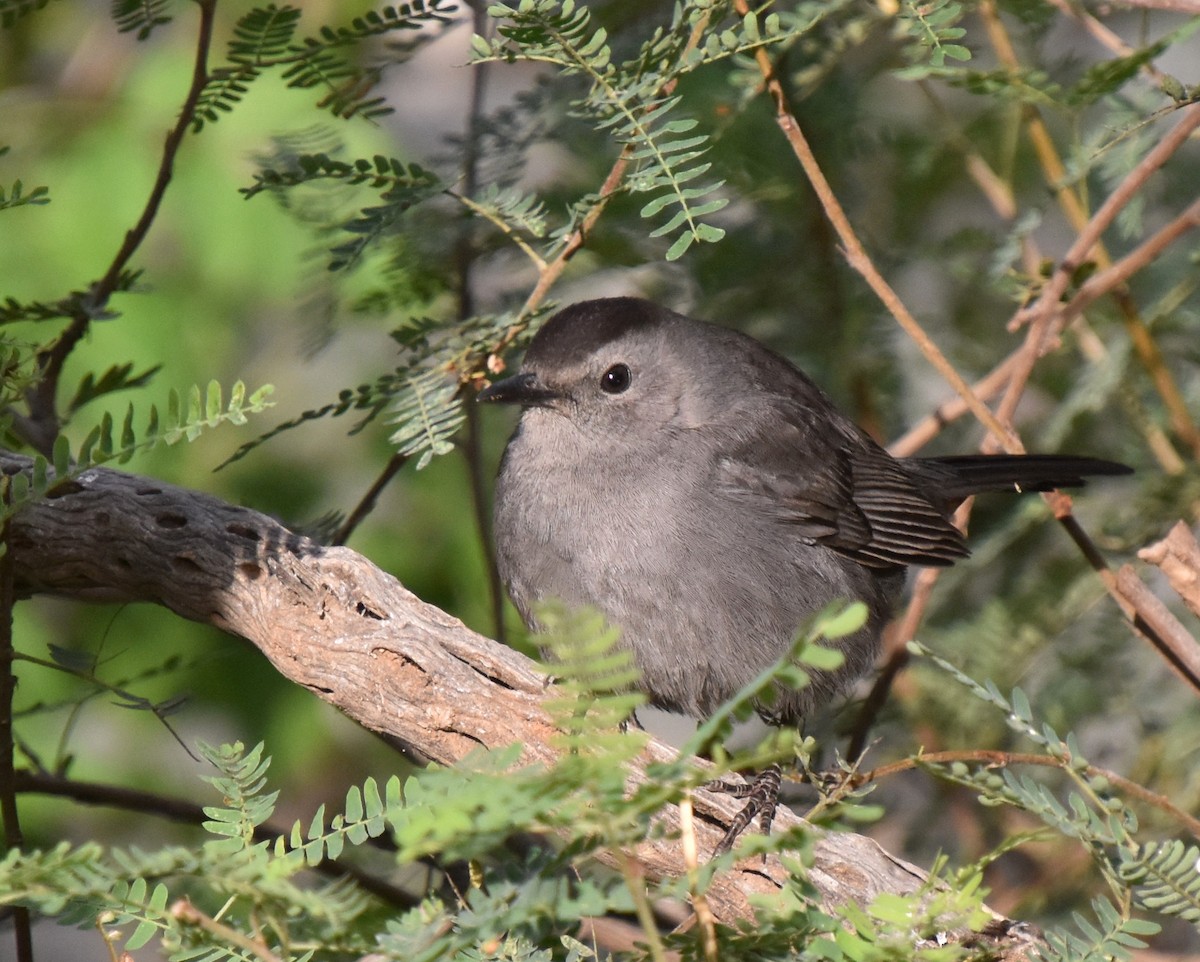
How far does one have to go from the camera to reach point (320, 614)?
2.55 m

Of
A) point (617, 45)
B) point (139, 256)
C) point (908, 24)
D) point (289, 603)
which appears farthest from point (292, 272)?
point (908, 24)

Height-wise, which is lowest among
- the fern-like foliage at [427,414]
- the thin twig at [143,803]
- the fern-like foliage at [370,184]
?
the thin twig at [143,803]

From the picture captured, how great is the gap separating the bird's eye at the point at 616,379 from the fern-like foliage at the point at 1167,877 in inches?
71.2

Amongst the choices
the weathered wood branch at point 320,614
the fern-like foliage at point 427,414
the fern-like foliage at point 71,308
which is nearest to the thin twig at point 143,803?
the weathered wood branch at point 320,614

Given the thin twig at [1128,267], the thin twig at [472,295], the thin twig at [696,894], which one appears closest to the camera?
the thin twig at [696,894]

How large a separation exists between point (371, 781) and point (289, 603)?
91 centimetres

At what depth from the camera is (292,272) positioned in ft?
14.3

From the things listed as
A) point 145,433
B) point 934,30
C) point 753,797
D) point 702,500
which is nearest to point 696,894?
point 145,433

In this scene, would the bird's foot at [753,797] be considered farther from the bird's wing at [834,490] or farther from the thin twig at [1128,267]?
the thin twig at [1128,267]

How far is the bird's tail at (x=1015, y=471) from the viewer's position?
368 centimetres

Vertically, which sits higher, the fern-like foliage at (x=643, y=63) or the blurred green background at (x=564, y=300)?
the fern-like foliage at (x=643, y=63)

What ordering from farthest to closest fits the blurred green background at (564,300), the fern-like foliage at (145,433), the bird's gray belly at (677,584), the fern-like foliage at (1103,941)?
the blurred green background at (564,300)
the bird's gray belly at (677,584)
the fern-like foliage at (145,433)
the fern-like foliage at (1103,941)

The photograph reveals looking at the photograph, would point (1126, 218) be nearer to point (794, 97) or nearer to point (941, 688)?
point (794, 97)

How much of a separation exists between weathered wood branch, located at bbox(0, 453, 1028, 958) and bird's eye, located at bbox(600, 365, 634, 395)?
1.01 meters
